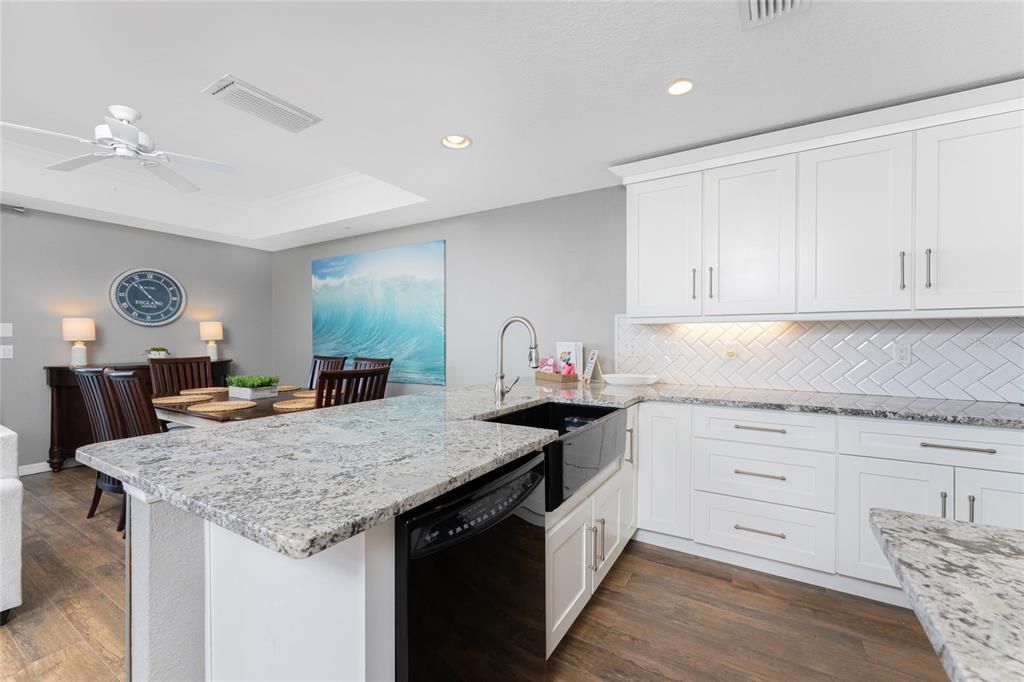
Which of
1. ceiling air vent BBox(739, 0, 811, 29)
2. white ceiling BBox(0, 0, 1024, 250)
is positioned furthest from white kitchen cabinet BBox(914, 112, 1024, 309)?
ceiling air vent BBox(739, 0, 811, 29)

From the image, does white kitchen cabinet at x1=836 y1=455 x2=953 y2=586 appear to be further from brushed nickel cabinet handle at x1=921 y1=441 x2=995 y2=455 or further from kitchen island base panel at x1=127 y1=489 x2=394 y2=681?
kitchen island base panel at x1=127 y1=489 x2=394 y2=681

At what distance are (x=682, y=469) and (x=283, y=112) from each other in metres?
2.75

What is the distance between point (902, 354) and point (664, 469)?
1414 millimetres

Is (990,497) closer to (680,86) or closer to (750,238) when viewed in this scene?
(750,238)

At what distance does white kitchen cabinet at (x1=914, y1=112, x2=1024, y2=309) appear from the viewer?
6.07 ft

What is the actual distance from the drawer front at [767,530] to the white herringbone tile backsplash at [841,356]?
2.65 feet

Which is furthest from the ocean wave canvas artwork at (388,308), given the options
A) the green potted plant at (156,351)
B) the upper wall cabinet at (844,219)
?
the upper wall cabinet at (844,219)

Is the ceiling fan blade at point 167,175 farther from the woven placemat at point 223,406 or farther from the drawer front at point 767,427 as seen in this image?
the drawer front at point 767,427

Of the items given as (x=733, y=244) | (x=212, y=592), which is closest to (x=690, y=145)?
(x=733, y=244)

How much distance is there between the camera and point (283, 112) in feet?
6.75

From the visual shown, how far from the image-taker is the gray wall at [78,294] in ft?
11.8

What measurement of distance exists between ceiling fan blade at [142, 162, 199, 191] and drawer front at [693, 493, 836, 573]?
3.57 m

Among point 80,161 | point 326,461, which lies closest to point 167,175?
point 80,161

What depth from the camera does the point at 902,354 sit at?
2270mm
